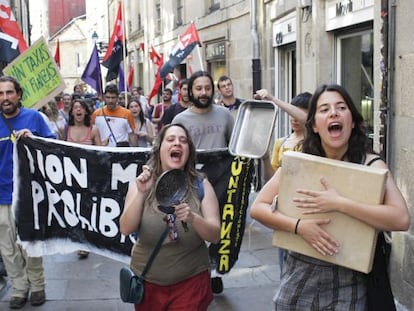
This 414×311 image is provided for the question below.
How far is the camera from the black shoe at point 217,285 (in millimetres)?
Result: 5204

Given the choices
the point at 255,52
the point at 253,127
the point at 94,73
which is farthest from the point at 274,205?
the point at 255,52

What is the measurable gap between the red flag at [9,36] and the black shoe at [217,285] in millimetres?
3147

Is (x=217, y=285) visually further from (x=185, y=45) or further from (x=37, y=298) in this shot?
(x=185, y=45)

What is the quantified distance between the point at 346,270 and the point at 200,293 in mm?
967

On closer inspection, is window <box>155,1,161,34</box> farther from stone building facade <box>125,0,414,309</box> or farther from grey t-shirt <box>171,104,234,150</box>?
grey t-shirt <box>171,104,234,150</box>

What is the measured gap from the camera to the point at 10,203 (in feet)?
16.3

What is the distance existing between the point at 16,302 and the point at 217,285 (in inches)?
65.1

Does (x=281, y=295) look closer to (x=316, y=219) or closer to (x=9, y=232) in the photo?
(x=316, y=219)

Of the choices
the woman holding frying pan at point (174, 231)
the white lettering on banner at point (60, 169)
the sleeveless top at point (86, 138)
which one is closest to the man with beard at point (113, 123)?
the sleeveless top at point (86, 138)

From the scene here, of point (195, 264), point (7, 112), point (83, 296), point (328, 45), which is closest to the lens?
point (195, 264)

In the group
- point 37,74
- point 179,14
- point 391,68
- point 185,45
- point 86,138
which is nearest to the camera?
point 391,68

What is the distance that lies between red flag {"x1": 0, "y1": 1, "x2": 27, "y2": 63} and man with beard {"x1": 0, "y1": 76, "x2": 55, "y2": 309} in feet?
4.99

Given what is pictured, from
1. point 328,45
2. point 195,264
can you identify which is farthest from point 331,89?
point 328,45

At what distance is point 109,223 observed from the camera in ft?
16.4
